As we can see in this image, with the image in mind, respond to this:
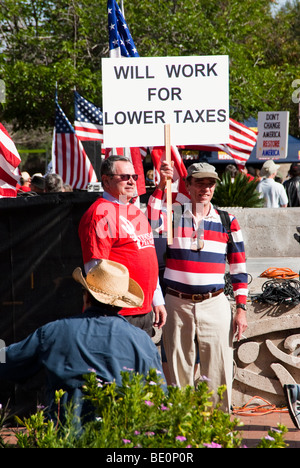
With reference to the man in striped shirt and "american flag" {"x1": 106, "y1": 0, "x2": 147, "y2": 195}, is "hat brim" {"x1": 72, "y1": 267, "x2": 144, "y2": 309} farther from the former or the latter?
"american flag" {"x1": 106, "y1": 0, "x2": 147, "y2": 195}

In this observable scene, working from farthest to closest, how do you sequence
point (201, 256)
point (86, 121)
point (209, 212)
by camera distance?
point (86, 121) < point (209, 212) < point (201, 256)

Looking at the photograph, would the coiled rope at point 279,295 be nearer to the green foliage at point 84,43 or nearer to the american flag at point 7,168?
the american flag at point 7,168

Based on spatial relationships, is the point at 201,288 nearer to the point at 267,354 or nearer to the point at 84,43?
the point at 267,354

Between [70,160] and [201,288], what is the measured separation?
31.5 feet

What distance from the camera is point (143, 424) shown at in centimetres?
284

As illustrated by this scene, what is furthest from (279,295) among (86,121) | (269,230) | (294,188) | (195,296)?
(86,121)

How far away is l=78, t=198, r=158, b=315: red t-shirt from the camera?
463cm

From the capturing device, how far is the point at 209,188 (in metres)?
5.12

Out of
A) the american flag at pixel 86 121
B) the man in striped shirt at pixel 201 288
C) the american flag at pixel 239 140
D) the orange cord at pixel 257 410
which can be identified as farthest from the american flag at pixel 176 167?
the american flag at pixel 86 121

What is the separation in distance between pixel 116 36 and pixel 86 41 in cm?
1647

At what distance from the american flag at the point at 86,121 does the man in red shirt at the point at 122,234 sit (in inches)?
408

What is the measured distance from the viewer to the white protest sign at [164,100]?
570 cm
